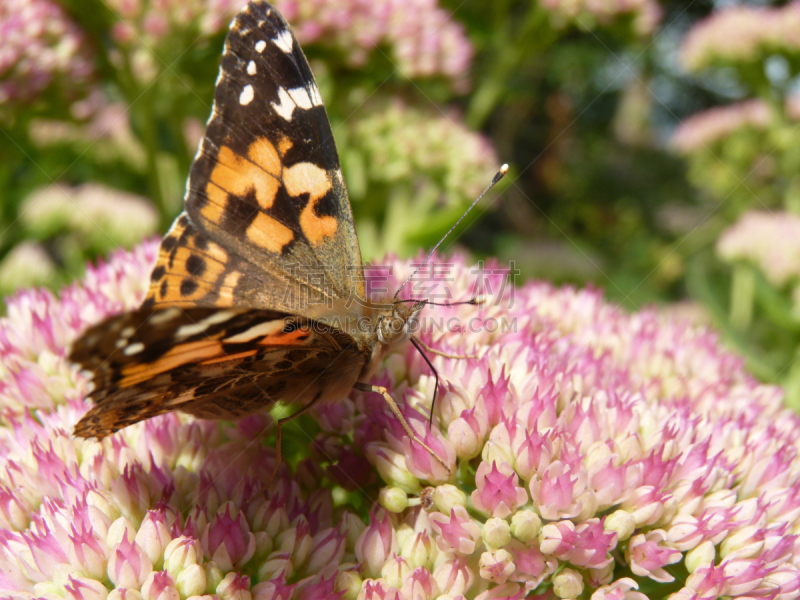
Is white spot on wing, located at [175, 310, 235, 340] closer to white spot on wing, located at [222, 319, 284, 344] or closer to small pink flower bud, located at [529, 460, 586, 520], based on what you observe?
white spot on wing, located at [222, 319, 284, 344]

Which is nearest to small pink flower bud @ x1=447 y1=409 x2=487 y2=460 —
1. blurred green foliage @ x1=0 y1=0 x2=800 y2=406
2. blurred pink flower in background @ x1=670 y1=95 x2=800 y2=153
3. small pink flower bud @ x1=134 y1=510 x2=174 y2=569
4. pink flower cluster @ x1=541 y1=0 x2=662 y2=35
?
small pink flower bud @ x1=134 y1=510 x2=174 y2=569

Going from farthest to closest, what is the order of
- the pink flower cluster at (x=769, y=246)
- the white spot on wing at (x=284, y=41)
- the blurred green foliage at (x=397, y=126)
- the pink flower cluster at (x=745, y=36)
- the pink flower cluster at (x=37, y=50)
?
the pink flower cluster at (x=745, y=36), the pink flower cluster at (x=769, y=246), the blurred green foliage at (x=397, y=126), the pink flower cluster at (x=37, y=50), the white spot on wing at (x=284, y=41)

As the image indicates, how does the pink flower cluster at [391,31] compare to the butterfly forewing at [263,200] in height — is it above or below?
above

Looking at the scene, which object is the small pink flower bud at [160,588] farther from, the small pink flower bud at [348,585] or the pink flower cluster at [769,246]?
the pink flower cluster at [769,246]

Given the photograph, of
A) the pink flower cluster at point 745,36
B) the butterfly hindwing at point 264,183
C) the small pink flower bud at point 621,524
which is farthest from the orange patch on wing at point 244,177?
the pink flower cluster at point 745,36

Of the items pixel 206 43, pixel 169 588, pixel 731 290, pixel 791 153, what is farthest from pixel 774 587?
pixel 791 153

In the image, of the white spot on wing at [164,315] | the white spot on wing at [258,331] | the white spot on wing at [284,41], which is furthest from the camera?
the white spot on wing at [284,41]
